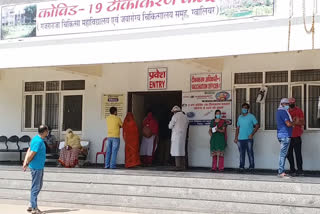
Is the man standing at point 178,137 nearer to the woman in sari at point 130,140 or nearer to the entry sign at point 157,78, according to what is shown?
the woman in sari at point 130,140

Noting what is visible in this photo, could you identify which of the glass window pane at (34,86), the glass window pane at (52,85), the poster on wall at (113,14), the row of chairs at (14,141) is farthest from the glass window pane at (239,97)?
the row of chairs at (14,141)

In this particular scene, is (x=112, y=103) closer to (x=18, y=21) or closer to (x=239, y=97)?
(x=18, y=21)

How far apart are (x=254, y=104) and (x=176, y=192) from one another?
3.76m

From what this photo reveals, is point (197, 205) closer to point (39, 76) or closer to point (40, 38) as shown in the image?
point (40, 38)

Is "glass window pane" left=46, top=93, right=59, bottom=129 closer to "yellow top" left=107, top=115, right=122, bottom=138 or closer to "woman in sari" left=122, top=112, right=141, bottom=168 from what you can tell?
"woman in sari" left=122, top=112, right=141, bottom=168

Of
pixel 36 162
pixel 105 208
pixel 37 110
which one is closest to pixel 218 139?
pixel 105 208

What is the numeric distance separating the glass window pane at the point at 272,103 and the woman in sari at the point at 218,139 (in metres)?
1.06

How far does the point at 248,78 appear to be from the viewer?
11.7 metres

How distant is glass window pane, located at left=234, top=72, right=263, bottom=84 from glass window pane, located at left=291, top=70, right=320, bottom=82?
78 cm

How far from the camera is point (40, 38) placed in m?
11.4

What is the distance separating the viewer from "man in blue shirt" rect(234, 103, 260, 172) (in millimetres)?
10966

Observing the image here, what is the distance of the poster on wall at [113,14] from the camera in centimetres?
946

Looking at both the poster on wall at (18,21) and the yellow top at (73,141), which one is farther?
the yellow top at (73,141)

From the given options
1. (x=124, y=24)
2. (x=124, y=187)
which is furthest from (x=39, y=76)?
(x=124, y=187)
